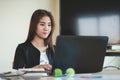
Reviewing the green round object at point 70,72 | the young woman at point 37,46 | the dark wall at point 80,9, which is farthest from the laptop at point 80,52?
the dark wall at point 80,9

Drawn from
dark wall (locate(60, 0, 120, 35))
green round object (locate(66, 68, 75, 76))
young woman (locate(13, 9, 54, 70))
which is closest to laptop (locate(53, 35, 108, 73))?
green round object (locate(66, 68, 75, 76))

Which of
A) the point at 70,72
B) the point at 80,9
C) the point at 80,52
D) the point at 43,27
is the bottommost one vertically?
the point at 70,72

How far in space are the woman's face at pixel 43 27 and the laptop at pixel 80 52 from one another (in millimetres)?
700

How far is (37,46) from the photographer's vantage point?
2.20 meters

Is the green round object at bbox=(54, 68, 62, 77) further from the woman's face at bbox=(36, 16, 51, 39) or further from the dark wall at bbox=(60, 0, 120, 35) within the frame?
the dark wall at bbox=(60, 0, 120, 35)

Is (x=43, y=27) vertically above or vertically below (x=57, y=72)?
above

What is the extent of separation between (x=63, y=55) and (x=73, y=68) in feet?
0.41

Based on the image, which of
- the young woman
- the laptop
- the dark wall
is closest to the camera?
the laptop

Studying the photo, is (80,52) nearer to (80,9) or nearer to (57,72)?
(57,72)

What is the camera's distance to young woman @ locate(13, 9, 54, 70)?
212 centimetres

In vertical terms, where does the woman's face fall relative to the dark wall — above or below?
below

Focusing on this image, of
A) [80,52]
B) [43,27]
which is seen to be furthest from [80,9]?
[80,52]

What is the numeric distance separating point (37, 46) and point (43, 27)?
0.18 meters

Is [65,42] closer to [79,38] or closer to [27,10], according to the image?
[79,38]
